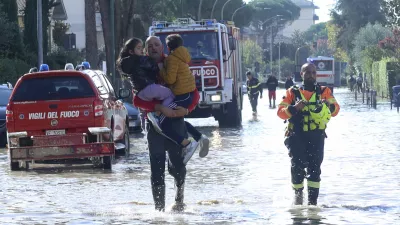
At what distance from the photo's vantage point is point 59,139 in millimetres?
17609

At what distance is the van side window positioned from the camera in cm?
1864

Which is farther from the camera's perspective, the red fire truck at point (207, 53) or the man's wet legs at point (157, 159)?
the red fire truck at point (207, 53)

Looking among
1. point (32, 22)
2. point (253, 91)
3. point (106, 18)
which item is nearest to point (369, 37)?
point (32, 22)

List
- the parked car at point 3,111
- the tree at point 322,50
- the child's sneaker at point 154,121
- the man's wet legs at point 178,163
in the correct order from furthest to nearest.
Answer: the tree at point 322,50 < the parked car at point 3,111 < the man's wet legs at point 178,163 < the child's sneaker at point 154,121

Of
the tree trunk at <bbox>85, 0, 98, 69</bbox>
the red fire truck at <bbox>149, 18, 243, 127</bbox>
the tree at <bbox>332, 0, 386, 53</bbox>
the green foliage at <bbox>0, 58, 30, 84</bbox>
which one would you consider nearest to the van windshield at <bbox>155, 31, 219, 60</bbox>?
the red fire truck at <bbox>149, 18, 243, 127</bbox>

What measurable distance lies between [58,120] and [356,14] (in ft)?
307

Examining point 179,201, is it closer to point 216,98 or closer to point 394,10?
point 216,98

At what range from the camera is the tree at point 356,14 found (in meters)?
108

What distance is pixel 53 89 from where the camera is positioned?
18.0 meters

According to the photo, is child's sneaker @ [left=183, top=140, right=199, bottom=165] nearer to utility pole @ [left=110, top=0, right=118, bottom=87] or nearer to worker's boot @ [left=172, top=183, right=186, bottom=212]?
worker's boot @ [left=172, top=183, right=186, bottom=212]

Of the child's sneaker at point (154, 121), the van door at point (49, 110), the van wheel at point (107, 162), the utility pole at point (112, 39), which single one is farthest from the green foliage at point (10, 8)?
the child's sneaker at point (154, 121)

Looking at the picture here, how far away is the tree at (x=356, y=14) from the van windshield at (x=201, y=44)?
77907 mm

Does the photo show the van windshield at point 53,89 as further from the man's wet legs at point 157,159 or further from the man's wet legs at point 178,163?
the man's wet legs at point 157,159

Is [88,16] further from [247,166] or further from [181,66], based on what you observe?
[181,66]
